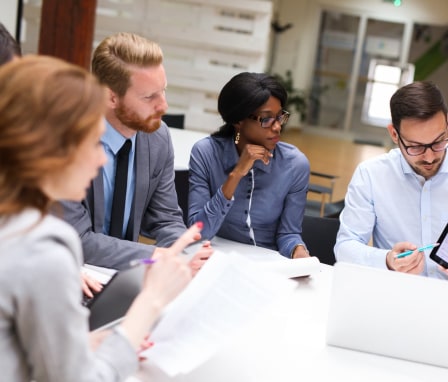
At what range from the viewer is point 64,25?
5648mm

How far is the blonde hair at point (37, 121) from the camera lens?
1.02 m

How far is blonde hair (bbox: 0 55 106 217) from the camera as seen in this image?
1023mm

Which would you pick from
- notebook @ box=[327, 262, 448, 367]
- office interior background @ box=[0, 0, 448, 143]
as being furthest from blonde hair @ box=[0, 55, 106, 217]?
office interior background @ box=[0, 0, 448, 143]

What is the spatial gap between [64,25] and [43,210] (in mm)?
4903

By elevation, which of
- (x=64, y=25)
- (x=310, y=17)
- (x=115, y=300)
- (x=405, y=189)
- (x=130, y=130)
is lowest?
(x=115, y=300)

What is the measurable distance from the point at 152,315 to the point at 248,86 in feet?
5.78

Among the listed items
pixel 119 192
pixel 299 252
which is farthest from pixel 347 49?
pixel 119 192

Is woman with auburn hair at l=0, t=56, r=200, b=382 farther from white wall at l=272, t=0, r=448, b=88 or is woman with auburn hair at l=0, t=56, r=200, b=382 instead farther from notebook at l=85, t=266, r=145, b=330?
white wall at l=272, t=0, r=448, b=88

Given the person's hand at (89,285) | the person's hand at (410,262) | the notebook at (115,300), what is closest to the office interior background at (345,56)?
the person's hand at (410,262)

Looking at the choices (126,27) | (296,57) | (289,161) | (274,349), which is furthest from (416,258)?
(296,57)

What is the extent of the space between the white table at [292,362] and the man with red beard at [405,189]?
65 centimetres

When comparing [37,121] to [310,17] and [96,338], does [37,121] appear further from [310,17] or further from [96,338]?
[310,17]

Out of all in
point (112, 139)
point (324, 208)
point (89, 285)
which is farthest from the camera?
point (324, 208)

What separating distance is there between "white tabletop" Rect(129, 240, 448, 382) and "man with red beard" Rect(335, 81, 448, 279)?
0.65 m
